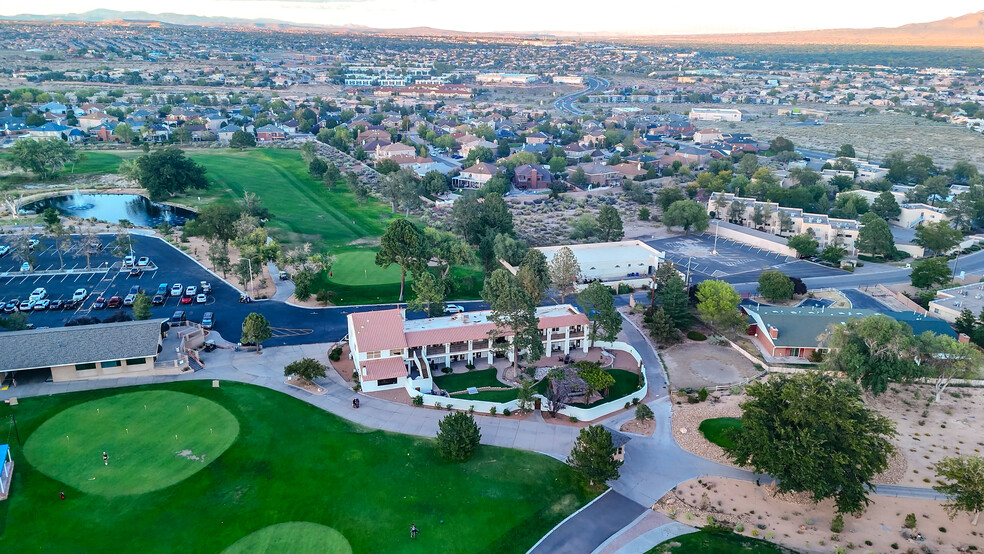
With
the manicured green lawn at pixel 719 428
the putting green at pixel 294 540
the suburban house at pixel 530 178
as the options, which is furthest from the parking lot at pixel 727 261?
the putting green at pixel 294 540

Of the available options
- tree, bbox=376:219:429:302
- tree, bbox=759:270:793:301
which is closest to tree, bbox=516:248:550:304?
tree, bbox=376:219:429:302

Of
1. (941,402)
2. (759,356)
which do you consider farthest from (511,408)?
(941,402)

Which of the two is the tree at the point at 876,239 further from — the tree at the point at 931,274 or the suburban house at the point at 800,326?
the suburban house at the point at 800,326

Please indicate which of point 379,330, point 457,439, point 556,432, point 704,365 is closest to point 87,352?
point 379,330

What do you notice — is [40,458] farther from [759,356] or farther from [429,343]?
[759,356]

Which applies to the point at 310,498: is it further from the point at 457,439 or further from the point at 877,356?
the point at 877,356

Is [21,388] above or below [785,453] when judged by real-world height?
below

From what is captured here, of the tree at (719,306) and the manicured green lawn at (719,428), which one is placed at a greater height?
the tree at (719,306)
